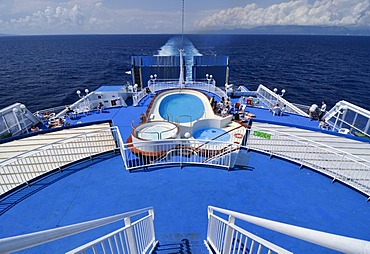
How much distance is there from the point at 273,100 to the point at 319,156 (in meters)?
11.3

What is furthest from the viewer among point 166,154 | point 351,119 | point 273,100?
point 273,100

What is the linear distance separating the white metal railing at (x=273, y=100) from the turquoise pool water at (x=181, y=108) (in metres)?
7.45

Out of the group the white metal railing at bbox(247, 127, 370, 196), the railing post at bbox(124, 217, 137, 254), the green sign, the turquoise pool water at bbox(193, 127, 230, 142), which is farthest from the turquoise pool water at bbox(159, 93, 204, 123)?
the railing post at bbox(124, 217, 137, 254)

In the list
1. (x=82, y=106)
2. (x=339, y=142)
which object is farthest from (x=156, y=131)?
(x=339, y=142)

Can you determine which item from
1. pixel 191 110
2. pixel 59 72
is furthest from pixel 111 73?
pixel 191 110

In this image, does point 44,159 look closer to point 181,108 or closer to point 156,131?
point 156,131

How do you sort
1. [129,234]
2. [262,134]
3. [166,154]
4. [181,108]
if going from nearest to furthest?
[129,234]
[166,154]
[262,134]
[181,108]

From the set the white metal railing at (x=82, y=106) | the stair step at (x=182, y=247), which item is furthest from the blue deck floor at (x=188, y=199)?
the white metal railing at (x=82, y=106)

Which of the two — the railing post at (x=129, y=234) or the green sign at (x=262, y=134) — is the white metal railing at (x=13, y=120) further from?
the green sign at (x=262, y=134)

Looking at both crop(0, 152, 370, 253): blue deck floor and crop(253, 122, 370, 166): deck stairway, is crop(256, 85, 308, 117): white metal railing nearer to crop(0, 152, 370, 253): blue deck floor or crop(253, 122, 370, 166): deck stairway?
crop(253, 122, 370, 166): deck stairway

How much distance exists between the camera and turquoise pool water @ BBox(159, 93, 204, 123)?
17.0 m

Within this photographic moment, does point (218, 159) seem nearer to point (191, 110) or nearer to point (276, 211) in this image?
point (276, 211)

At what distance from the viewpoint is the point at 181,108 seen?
60.0ft

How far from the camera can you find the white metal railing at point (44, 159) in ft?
27.9
